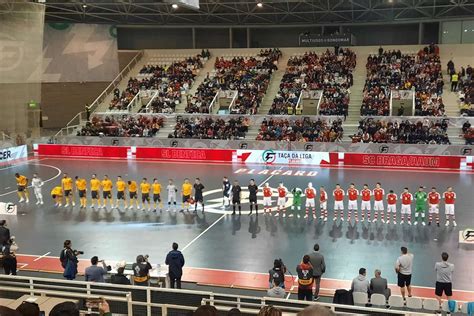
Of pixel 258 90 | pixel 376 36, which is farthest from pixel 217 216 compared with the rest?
pixel 376 36

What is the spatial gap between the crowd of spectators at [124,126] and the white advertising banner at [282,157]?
9.65 meters

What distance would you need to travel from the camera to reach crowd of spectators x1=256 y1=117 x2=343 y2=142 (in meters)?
37.1

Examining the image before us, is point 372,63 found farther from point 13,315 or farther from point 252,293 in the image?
point 13,315

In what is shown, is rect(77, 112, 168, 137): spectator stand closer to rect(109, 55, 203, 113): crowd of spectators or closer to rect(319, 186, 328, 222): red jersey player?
rect(109, 55, 203, 113): crowd of spectators

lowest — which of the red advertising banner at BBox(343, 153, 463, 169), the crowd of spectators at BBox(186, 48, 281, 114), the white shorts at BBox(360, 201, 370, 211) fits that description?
the white shorts at BBox(360, 201, 370, 211)

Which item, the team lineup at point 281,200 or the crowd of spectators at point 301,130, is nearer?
the team lineup at point 281,200

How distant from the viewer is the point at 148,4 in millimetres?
42969

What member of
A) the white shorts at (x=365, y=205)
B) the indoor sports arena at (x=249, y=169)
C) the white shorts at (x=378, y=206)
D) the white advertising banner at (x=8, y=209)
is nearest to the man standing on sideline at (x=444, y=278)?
the indoor sports arena at (x=249, y=169)

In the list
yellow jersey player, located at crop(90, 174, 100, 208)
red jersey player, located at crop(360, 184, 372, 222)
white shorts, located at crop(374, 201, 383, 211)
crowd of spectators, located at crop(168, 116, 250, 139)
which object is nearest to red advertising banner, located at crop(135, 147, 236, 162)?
crowd of spectators, located at crop(168, 116, 250, 139)

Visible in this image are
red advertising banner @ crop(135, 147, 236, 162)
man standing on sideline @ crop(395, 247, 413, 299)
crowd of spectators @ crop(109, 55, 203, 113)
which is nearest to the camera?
man standing on sideline @ crop(395, 247, 413, 299)

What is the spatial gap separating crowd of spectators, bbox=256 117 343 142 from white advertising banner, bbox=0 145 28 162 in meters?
18.0

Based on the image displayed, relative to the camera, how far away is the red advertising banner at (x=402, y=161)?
32.3 metres

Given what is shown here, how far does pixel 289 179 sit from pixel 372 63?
2054cm

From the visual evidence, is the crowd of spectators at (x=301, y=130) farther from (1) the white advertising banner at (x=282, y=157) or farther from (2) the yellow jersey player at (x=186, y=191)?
(2) the yellow jersey player at (x=186, y=191)
